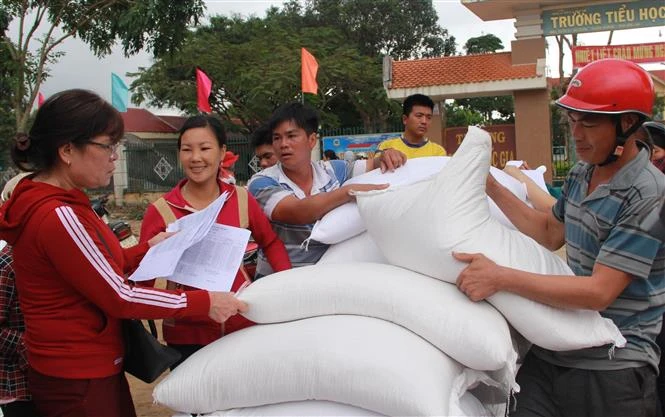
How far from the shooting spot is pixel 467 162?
1.57 meters

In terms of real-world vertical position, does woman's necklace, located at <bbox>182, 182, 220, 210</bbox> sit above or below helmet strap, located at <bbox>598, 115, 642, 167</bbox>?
below

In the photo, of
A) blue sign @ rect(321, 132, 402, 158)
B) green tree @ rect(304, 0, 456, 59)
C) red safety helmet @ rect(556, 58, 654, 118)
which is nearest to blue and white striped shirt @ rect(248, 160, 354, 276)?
red safety helmet @ rect(556, 58, 654, 118)

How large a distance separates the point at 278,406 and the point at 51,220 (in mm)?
670

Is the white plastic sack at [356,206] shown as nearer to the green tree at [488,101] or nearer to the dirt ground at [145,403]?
the dirt ground at [145,403]

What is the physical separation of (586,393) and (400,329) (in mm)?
466

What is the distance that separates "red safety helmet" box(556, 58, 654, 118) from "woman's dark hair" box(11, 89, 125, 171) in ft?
3.52

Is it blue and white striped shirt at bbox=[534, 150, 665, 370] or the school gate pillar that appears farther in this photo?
the school gate pillar

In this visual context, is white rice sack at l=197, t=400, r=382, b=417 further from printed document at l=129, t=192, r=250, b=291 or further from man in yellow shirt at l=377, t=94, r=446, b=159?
man in yellow shirt at l=377, t=94, r=446, b=159

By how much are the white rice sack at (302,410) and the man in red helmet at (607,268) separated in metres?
0.28

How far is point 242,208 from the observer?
2.00m

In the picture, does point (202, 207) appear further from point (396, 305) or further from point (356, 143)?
point (356, 143)

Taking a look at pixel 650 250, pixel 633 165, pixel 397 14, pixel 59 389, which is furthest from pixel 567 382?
pixel 397 14

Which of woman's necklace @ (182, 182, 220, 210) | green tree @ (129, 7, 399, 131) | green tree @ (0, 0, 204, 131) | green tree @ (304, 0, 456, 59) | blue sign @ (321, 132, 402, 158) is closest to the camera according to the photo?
woman's necklace @ (182, 182, 220, 210)

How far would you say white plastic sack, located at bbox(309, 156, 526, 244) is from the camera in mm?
1963
